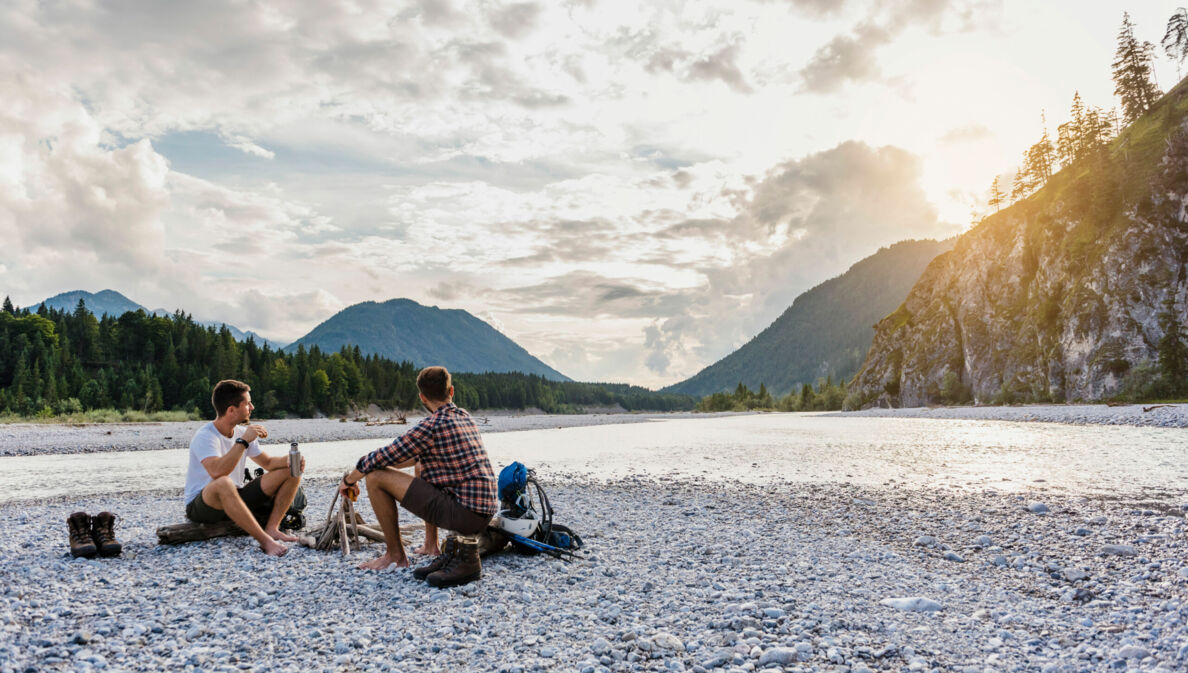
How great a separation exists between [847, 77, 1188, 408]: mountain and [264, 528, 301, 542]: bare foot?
246 ft

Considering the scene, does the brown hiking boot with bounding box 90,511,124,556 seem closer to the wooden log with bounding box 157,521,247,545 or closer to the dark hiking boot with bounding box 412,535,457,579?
the wooden log with bounding box 157,521,247,545

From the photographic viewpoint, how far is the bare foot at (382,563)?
8.91 meters

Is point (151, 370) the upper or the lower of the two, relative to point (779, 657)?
upper

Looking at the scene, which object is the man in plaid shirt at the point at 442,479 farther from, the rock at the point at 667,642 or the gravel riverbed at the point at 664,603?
the rock at the point at 667,642

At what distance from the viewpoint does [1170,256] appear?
67.9 meters

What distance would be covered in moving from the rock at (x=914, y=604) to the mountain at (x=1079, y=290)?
7087 cm

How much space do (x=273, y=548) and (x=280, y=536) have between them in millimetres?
596

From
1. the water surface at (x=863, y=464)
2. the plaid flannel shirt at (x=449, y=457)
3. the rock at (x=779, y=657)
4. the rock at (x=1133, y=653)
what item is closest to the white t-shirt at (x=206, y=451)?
the plaid flannel shirt at (x=449, y=457)

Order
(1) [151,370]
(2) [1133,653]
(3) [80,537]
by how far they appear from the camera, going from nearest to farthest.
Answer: (2) [1133,653] → (3) [80,537] → (1) [151,370]

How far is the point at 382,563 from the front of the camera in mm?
8930

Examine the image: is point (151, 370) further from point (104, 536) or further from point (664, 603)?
point (664, 603)

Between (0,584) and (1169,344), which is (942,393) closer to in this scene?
(1169,344)

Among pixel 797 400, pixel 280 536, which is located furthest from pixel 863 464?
pixel 797 400

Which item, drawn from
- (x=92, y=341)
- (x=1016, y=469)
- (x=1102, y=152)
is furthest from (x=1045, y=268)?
(x=92, y=341)
